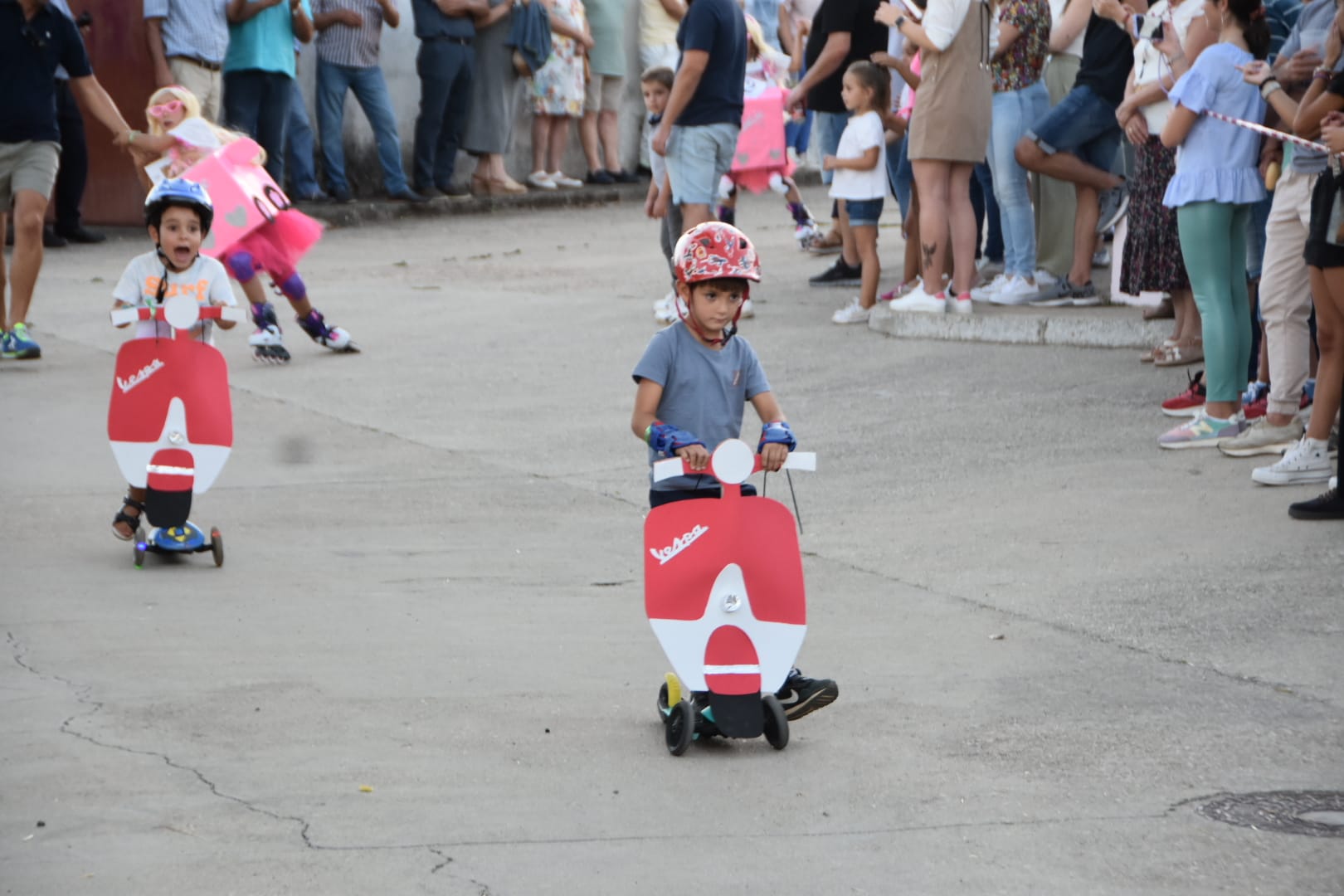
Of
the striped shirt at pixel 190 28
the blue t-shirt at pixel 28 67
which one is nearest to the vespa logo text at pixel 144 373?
the blue t-shirt at pixel 28 67

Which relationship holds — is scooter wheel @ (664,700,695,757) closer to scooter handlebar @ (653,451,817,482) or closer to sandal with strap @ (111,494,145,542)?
scooter handlebar @ (653,451,817,482)

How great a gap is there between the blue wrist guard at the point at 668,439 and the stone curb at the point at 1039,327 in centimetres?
615

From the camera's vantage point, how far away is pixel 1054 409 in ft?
31.3

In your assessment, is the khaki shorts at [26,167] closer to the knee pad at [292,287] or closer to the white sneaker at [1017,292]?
the knee pad at [292,287]

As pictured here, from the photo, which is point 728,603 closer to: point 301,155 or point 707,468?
point 707,468

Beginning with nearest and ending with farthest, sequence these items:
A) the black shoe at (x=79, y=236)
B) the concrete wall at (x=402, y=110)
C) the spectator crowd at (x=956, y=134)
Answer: the spectator crowd at (x=956, y=134)
the black shoe at (x=79, y=236)
the concrete wall at (x=402, y=110)

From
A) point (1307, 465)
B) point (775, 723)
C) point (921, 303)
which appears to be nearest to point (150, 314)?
point (775, 723)

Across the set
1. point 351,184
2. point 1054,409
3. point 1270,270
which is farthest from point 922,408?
point 351,184

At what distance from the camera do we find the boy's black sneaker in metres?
5.22

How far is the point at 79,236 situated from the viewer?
1647 centimetres

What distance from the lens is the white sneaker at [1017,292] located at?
1172 centimetres

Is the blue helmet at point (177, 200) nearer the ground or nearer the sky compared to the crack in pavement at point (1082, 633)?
nearer the sky

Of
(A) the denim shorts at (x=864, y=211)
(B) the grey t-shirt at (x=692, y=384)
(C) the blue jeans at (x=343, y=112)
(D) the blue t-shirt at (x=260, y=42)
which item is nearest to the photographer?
(B) the grey t-shirt at (x=692, y=384)

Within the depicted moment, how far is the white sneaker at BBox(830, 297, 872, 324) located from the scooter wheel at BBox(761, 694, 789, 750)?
710cm
